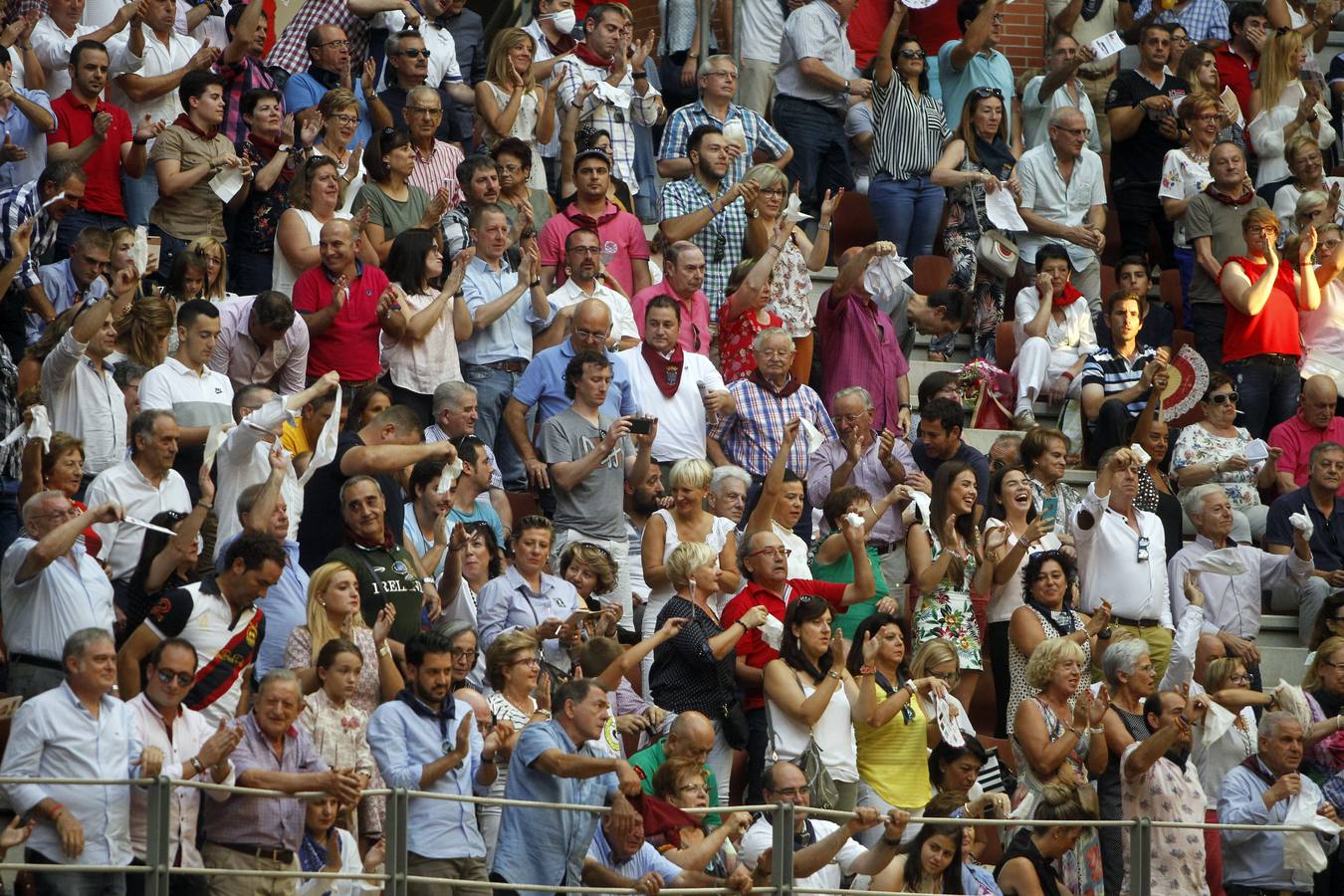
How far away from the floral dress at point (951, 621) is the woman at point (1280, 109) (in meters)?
5.67

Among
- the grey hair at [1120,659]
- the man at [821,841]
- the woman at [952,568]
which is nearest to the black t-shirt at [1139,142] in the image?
the woman at [952,568]

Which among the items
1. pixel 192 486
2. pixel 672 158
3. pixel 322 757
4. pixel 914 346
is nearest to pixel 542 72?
pixel 672 158

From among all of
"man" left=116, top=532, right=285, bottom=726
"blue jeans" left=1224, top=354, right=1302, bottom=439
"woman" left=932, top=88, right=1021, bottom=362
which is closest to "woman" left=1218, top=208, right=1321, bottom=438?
"blue jeans" left=1224, top=354, right=1302, bottom=439

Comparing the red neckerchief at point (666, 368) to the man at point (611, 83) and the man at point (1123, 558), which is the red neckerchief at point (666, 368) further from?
the man at point (611, 83)

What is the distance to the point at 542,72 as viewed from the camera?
14898 mm

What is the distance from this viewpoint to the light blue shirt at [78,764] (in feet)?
27.2

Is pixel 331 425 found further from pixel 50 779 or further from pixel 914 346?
pixel 914 346

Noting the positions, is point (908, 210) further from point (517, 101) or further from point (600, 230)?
point (517, 101)

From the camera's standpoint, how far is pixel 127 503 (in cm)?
1010

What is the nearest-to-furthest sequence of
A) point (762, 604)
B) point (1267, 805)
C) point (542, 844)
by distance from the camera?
point (542, 844)
point (1267, 805)
point (762, 604)

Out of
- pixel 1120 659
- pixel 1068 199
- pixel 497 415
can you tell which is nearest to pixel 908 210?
pixel 1068 199

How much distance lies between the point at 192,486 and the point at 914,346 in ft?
17.7

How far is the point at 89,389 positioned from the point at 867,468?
3.76 metres

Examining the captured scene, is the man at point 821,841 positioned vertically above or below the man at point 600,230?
below
